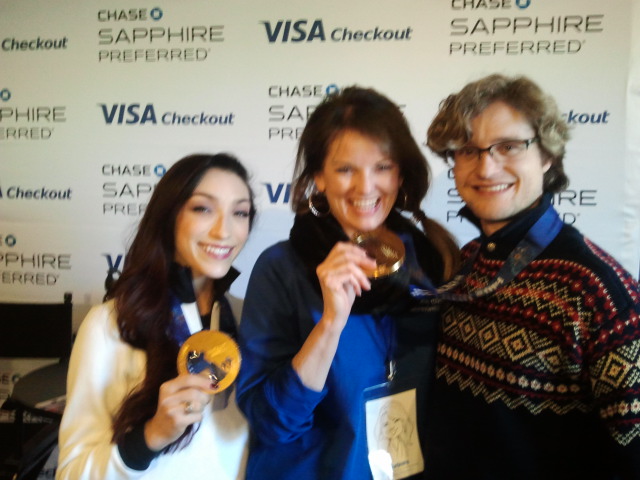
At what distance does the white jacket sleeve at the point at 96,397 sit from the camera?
4.08ft

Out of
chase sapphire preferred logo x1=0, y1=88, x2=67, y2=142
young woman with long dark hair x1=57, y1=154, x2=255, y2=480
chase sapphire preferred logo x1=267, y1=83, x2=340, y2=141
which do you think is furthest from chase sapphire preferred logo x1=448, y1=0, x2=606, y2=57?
chase sapphire preferred logo x1=0, y1=88, x2=67, y2=142

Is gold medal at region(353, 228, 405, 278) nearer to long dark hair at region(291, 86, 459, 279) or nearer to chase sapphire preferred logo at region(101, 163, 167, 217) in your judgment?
long dark hair at region(291, 86, 459, 279)

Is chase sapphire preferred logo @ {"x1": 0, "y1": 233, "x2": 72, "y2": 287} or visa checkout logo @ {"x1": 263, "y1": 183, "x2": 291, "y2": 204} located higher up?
visa checkout logo @ {"x1": 263, "y1": 183, "x2": 291, "y2": 204}

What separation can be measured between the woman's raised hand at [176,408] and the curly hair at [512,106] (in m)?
1.02

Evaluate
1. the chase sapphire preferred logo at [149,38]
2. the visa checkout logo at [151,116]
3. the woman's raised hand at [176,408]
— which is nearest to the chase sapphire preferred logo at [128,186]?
the visa checkout logo at [151,116]

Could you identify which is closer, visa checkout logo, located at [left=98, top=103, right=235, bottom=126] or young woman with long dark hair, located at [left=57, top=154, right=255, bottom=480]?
young woman with long dark hair, located at [left=57, top=154, right=255, bottom=480]

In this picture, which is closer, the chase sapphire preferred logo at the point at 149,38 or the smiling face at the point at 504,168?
the smiling face at the point at 504,168

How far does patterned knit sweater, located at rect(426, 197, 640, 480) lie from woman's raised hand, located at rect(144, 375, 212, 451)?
745 millimetres

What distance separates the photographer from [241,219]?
1562 mm

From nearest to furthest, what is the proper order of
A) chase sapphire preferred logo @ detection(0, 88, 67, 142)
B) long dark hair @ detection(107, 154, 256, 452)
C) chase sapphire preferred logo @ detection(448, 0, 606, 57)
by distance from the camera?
1. long dark hair @ detection(107, 154, 256, 452)
2. chase sapphire preferred logo @ detection(448, 0, 606, 57)
3. chase sapphire preferred logo @ detection(0, 88, 67, 142)

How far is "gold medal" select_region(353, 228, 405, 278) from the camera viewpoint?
4.16 ft

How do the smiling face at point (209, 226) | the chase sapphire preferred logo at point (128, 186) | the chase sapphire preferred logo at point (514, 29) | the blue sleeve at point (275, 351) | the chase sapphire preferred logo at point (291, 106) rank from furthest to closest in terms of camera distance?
the chase sapphire preferred logo at point (128, 186) → the chase sapphire preferred logo at point (291, 106) → the chase sapphire preferred logo at point (514, 29) → the smiling face at point (209, 226) → the blue sleeve at point (275, 351)

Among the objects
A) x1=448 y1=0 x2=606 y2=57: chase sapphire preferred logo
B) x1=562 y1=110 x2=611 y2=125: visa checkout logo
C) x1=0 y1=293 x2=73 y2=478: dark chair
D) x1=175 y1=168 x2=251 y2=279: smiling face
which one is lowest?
x1=0 y1=293 x2=73 y2=478: dark chair

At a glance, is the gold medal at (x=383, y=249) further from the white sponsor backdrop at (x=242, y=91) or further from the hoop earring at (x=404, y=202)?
the white sponsor backdrop at (x=242, y=91)
